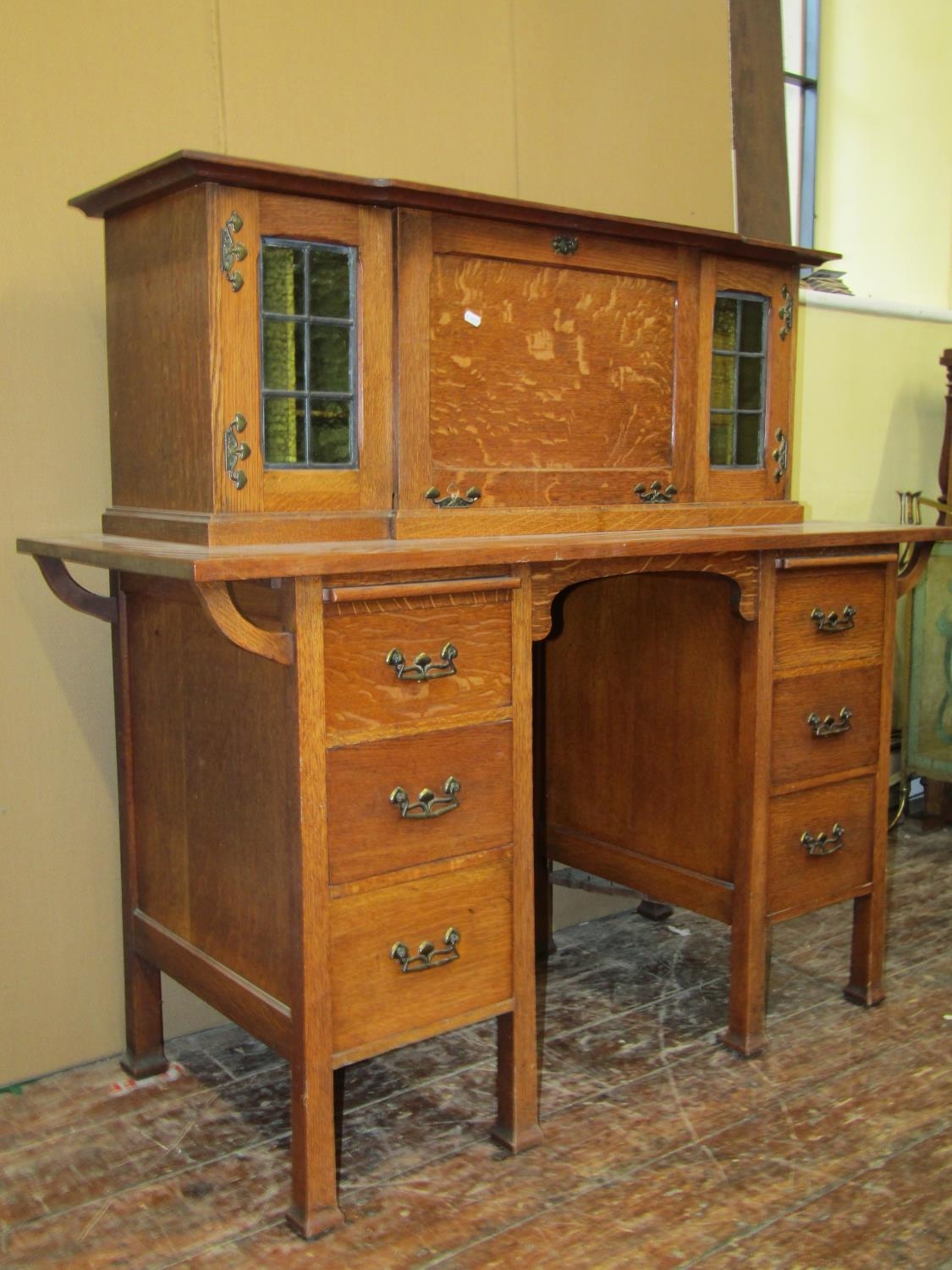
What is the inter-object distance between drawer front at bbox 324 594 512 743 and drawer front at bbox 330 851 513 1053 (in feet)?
0.85

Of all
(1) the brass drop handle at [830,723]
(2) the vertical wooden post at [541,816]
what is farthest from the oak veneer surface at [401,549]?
(2) the vertical wooden post at [541,816]

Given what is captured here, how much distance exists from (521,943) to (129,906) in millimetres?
771

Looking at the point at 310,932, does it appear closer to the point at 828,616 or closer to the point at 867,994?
the point at 828,616

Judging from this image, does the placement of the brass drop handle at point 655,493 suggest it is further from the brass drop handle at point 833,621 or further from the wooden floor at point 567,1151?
the wooden floor at point 567,1151

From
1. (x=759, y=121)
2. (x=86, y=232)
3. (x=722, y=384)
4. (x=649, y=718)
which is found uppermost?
(x=759, y=121)

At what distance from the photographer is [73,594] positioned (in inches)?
85.3

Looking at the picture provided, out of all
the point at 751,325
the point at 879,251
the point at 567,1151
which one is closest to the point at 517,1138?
the point at 567,1151

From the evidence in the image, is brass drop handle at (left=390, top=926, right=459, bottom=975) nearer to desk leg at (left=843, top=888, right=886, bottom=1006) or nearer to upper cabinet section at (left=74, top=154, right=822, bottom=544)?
upper cabinet section at (left=74, top=154, right=822, bottom=544)

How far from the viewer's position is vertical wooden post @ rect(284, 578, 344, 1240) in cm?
174

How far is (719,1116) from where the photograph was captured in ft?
7.20

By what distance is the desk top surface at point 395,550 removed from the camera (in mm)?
1637

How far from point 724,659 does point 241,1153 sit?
125 centimetres

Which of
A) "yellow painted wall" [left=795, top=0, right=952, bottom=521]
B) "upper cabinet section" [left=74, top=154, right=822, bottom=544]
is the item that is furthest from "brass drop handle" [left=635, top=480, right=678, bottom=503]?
"yellow painted wall" [left=795, top=0, right=952, bottom=521]

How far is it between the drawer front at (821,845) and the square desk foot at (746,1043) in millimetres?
244
